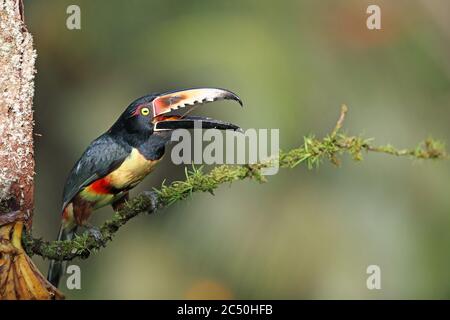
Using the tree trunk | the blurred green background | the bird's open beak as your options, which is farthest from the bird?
the blurred green background

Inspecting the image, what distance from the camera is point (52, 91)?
857 cm

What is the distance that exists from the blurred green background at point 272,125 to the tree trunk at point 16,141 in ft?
13.1

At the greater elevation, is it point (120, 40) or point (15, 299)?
point (120, 40)

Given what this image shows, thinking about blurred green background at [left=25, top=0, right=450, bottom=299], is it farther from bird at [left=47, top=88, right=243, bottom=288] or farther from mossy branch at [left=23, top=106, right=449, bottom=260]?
mossy branch at [left=23, top=106, right=449, bottom=260]

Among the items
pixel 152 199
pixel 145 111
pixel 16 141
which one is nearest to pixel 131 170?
pixel 145 111

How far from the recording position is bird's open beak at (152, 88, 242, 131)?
13.0 feet

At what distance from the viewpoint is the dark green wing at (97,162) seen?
4.26 meters

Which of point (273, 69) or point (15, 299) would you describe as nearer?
point (15, 299)

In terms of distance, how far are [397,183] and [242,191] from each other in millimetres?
1469

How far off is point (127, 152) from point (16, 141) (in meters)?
1.05

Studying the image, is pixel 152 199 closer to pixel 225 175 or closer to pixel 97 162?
pixel 225 175
